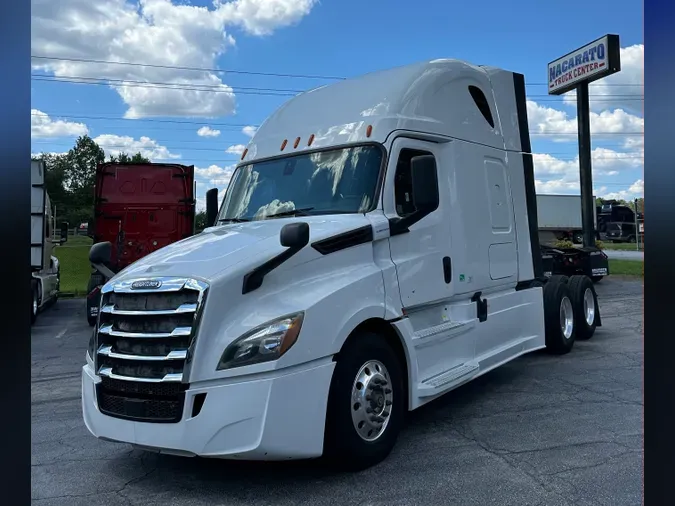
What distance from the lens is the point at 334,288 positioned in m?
4.13

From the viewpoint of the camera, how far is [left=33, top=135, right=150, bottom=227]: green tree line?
190 ft

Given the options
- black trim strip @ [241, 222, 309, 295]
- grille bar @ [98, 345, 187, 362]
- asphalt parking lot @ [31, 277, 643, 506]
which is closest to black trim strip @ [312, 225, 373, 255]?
black trim strip @ [241, 222, 309, 295]

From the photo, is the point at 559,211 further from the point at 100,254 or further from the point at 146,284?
the point at 146,284

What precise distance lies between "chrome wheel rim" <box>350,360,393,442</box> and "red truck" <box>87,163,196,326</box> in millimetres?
10990

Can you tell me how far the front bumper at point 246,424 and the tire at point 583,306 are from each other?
698 cm

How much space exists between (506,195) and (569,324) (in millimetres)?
3246

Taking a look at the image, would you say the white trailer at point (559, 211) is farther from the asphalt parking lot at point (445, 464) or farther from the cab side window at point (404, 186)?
the cab side window at point (404, 186)

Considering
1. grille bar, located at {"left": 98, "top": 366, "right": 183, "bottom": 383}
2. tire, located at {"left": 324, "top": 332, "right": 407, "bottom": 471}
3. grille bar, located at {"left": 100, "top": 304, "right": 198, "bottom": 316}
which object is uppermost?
grille bar, located at {"left": 100, "top": 304, "right": 198, "bottom": 316}

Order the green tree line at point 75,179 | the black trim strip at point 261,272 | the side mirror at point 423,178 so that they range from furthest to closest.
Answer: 1. the green tree line at point 75,179
2. the side mirror at point 423,178
3. the black trim strip at point 261,272

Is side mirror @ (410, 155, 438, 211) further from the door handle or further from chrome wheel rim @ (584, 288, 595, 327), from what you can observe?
chrome wheel rim @ (584, 288, 595, 327)

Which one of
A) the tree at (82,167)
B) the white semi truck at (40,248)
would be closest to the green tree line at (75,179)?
the tree at (82,167)

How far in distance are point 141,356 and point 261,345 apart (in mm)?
919

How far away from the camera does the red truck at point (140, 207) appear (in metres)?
14.2
